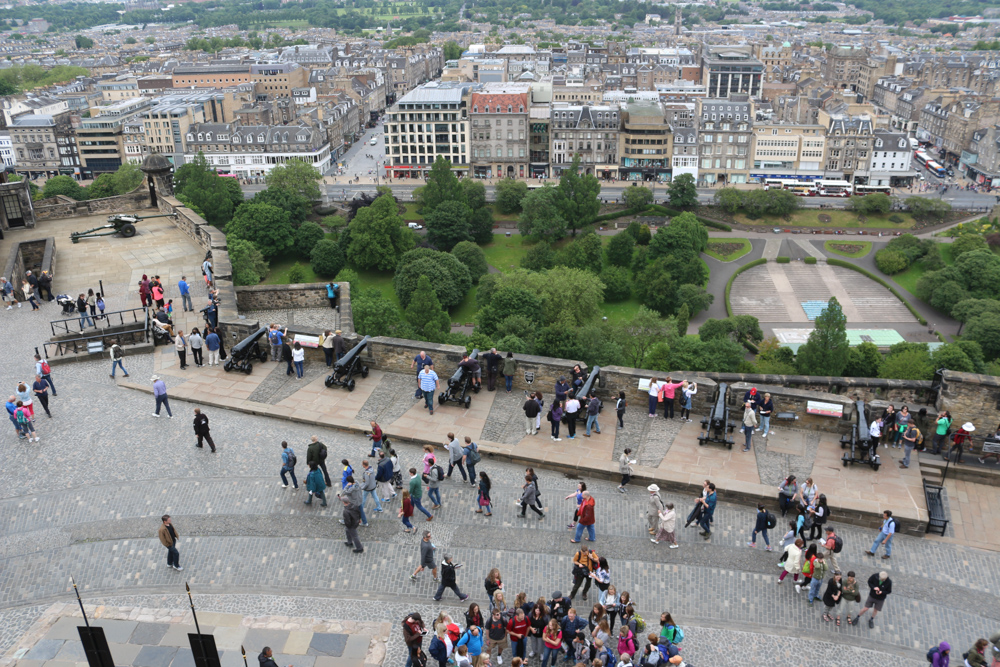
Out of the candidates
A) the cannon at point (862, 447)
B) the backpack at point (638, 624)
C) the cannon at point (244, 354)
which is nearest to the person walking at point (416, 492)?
the backpack at point (638, 624)

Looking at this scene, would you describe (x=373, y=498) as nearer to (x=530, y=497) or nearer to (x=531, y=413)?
(x=530, y=497)

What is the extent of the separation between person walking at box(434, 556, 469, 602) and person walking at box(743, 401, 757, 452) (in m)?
7.85

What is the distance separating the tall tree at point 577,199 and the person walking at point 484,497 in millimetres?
84914

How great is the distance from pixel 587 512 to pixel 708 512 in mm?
2518

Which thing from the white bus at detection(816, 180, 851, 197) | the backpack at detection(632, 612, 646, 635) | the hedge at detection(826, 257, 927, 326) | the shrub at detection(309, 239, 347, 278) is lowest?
the hedge at detection(826, 257, 927, 326)

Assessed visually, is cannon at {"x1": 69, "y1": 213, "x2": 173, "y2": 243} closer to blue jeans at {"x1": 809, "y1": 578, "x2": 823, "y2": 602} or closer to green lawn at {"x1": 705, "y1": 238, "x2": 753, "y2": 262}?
blue jeans at {"x1": 809, "y1": 578, "x2": 823, "y2": 602}

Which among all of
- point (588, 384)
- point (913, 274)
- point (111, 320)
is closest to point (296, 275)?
point (111, 320)

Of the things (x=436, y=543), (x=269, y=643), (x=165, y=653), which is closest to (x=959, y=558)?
(x=436, y=543)

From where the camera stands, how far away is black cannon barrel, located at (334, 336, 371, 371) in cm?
2205

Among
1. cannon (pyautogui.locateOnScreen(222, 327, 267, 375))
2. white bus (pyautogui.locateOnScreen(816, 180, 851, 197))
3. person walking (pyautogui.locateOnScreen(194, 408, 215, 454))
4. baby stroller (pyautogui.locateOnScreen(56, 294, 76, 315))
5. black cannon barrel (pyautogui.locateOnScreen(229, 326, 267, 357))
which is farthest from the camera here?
white bus (pyautogui.locateOnScreen(816, 180, 851, 197))

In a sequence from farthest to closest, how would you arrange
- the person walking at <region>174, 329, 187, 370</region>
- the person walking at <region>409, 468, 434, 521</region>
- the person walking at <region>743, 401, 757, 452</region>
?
the person walking at <region>174, 329, 187, 370</region>, the person walking at <region>743, 401, 757, 452</region>, the person walking at <region>409, 468, 434, 521</region>

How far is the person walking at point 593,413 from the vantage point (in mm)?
19438

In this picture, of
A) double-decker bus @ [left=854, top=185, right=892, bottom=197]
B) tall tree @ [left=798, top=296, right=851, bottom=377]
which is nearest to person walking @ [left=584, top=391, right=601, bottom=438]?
tall tree @ [left=798, top=296, right=851, bottom=377]

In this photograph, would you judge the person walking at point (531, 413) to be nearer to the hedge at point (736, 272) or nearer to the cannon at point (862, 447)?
the cannon at point (862, 447)
